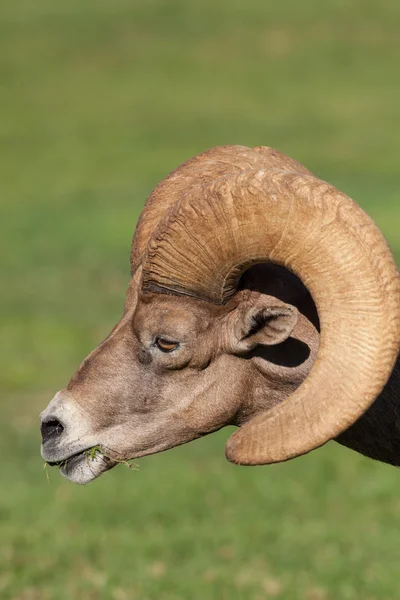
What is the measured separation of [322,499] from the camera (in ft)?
40.7

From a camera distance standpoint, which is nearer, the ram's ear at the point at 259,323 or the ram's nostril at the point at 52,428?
the ram's ear at the point at 259,323

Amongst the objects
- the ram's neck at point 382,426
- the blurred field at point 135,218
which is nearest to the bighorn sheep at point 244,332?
the ram's neck at point 382,426

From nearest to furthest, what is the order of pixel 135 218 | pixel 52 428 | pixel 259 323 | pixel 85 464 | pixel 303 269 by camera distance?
pixel 303 269 → pixel 259 323 → pixel 52 428 → pixel 85 464 → pixel 135 218

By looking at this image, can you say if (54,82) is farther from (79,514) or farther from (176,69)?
(79,514)

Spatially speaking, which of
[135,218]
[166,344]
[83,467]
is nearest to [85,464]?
[83,467]

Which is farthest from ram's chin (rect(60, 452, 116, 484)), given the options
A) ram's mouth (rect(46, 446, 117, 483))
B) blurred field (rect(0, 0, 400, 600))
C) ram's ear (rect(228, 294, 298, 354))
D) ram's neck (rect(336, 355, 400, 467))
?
blurred field (rect(0, 0, 400, 600))

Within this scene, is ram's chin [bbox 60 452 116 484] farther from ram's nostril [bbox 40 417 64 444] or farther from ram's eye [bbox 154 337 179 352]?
ram's eye [bbox 154 337 179 352]

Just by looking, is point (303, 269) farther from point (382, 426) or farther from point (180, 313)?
point (382, 426)

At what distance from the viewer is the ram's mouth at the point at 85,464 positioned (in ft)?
20.3

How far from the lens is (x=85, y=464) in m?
6.20

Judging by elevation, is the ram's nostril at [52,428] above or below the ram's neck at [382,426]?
below

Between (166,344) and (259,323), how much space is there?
1.63ft

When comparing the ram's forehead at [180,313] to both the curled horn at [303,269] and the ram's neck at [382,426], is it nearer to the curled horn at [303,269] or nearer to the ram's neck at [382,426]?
the curled horn at [303,269]

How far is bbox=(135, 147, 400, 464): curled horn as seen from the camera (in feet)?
17.4
